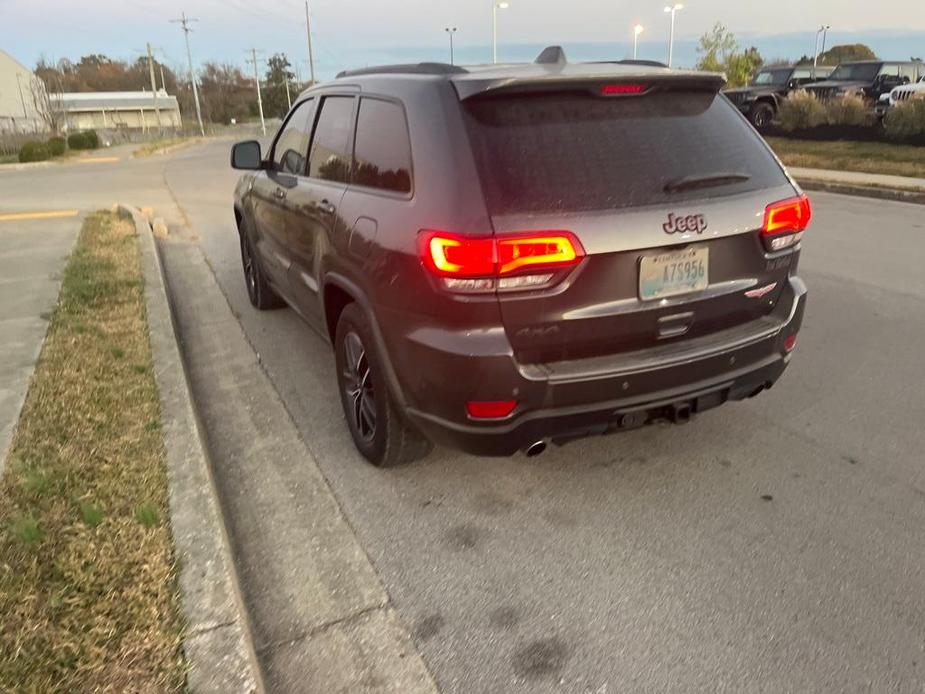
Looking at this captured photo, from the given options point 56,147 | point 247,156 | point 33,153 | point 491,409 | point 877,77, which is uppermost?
point 877,77

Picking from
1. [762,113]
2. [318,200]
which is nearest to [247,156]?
[318,200]

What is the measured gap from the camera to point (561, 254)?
2.67m

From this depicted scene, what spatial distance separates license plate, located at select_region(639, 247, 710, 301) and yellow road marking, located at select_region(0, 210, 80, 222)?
37.6 feet

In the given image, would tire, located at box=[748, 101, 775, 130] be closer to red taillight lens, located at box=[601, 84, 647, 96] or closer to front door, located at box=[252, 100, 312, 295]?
front door, located at box=[252, 100, 312, 295]

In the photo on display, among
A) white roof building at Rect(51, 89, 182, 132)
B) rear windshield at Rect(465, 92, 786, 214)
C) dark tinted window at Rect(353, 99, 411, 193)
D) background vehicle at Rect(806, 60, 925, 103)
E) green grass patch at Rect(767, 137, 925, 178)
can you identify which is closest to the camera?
rear windshield at Rect(465, 92, 786, 214)

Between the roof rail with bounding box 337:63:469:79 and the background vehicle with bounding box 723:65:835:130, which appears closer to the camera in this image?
the roof rail with bounding box 337:63:469:79

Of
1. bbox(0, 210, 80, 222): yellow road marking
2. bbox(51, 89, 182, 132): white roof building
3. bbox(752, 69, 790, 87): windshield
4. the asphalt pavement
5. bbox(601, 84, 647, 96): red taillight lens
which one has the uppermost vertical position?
bbox(51, 89, 182, 132): white roof building

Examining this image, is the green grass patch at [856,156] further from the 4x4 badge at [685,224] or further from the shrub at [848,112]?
the 4x4 badge at [685,224]

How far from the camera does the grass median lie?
2.28 m

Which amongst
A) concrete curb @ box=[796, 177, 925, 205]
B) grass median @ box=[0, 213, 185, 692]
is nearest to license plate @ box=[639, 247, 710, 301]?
grass median @ box=[0, 213, 185, 692]

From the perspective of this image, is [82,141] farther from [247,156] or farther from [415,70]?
[415,70]

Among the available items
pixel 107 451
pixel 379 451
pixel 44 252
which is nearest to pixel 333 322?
pixel 379 451

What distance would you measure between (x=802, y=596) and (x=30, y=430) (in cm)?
361

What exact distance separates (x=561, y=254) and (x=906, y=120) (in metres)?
16.9
